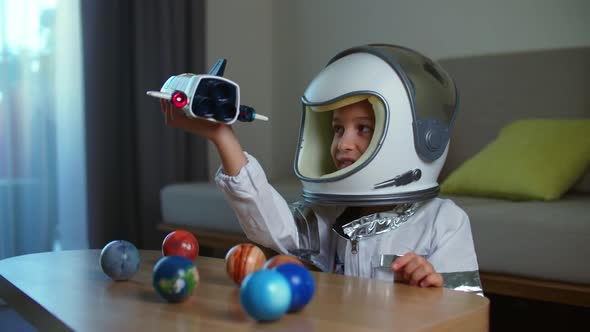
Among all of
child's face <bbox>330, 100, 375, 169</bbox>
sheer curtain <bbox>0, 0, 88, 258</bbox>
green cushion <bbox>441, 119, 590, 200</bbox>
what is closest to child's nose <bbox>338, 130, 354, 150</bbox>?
child's face <bbox>330, 100, 375, 169</bbox>

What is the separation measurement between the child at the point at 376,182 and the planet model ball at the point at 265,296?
35 centimetres

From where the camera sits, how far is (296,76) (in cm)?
333

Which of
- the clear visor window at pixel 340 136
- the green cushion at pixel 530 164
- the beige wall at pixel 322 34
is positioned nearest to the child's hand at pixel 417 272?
the clear visor window at pixel 340 136

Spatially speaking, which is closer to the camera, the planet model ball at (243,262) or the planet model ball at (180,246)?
the planet model ball at (243,262)

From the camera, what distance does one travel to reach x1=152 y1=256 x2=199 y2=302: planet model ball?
0.78 m

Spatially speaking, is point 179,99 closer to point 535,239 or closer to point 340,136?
point 340,136

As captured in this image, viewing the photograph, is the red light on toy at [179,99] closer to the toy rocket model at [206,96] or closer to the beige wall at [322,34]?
the toy rocket model at [206,96]

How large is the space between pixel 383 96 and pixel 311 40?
217 cm

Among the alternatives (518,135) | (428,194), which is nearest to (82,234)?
(518,135)

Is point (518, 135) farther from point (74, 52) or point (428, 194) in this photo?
point (74, 52)

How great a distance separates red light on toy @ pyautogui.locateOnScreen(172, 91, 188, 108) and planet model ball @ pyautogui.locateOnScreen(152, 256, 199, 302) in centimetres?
20

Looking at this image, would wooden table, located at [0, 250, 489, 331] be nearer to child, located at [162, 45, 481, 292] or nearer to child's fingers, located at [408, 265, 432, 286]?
child's fingers, located at [408, 265, 432, 286]

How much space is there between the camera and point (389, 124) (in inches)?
44.2

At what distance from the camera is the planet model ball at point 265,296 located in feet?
2.24
